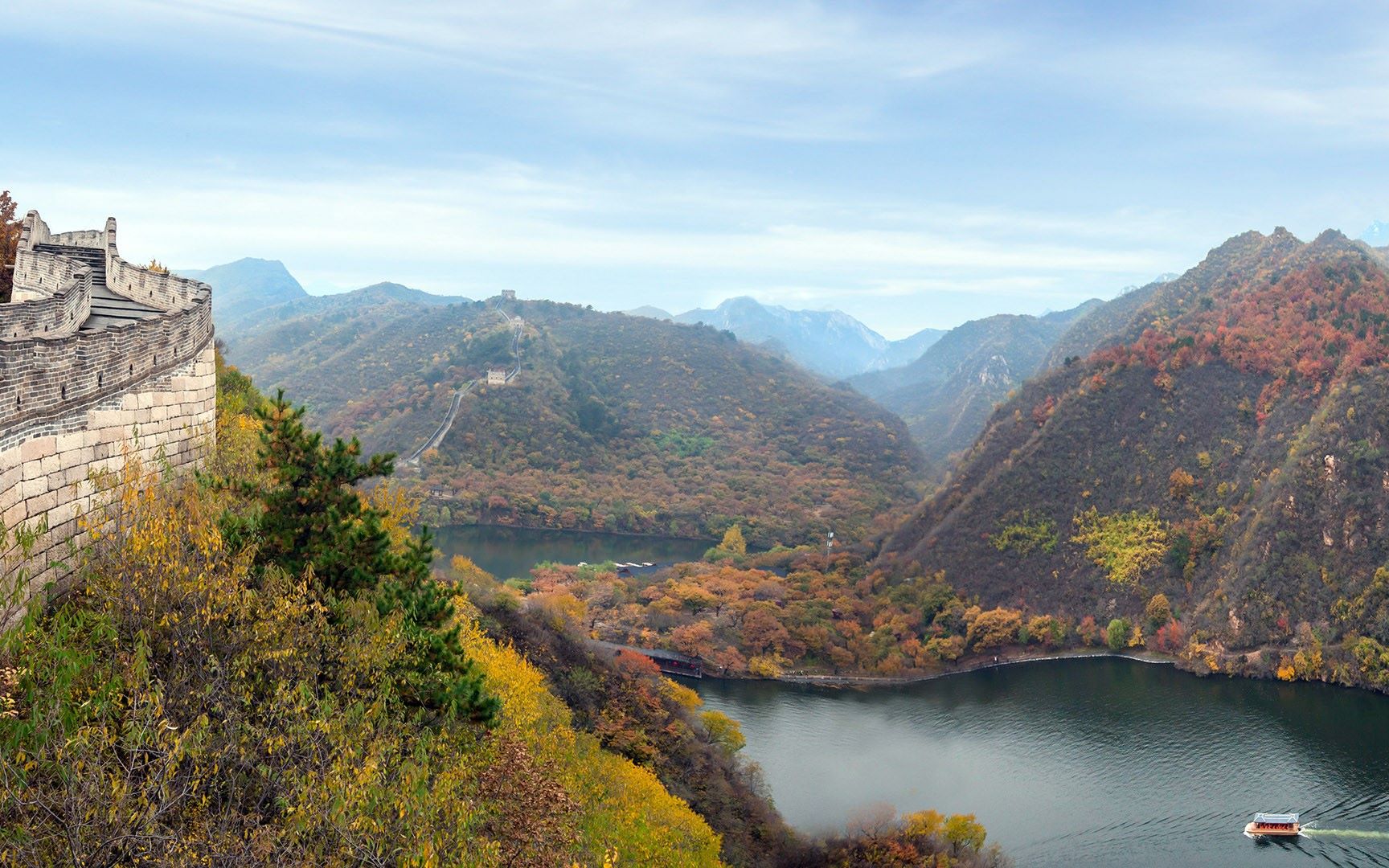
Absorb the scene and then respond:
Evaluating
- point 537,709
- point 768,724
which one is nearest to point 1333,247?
point 768,724

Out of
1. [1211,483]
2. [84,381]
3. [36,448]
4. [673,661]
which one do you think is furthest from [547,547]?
[36,448]

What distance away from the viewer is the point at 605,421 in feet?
392

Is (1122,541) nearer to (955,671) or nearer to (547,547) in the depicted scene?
(955,671)

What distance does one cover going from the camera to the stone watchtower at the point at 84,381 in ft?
33.3

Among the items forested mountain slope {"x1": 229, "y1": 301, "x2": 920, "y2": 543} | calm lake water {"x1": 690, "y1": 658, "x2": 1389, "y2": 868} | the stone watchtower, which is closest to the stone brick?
the stone watchtower

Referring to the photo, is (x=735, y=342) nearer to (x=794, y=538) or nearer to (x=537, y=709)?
(x=794, y=538)

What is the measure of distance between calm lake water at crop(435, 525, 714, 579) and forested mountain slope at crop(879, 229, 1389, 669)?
2248cm

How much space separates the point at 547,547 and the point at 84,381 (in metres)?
74.0

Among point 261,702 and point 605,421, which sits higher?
point 261,702

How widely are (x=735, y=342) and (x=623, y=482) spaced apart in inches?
3041

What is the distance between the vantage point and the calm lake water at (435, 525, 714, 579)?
255ft

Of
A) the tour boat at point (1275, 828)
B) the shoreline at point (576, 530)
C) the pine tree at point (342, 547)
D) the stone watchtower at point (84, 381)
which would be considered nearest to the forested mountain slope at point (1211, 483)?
the tour boat at point (1275, 828)

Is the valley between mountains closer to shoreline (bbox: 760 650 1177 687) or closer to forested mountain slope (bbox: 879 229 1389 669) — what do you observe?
forested mountain slope (bbox: 879 229 1389 669)

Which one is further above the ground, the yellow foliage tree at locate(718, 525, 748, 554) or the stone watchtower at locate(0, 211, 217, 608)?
the stone watchtower at locate(0, 211, 217, 608)
